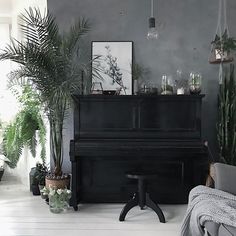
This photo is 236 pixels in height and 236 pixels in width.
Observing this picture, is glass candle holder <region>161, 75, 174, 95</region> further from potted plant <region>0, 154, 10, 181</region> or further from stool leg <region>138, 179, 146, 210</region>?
potted plant <region>0, 154, 10, 181</region>

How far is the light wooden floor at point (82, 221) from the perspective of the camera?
3309 mm

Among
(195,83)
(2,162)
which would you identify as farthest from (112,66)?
(2,162)

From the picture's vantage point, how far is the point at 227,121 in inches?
165

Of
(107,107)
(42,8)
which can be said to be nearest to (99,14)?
(42,8)

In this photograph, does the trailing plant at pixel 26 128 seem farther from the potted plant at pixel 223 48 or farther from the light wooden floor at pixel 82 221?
the potted plant at pixel 223 48

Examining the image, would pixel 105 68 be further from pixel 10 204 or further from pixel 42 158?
pixel 10 204

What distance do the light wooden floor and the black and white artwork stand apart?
56.8 inches

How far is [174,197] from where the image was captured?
418 centimetres

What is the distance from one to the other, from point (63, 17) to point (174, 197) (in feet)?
8.46

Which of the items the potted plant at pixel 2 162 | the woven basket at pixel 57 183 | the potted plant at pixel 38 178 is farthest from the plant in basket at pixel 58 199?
the potted plant at pixel 2 162

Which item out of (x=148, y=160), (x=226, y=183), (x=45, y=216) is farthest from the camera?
(x=148, y=160)

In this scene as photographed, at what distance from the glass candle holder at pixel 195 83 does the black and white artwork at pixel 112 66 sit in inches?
29.2

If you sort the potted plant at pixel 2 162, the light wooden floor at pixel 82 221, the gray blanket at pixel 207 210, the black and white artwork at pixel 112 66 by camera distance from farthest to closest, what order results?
the potted plant at pixel 2 162 < the black and white artwork at pixel 112 66 < the light wooden floor at pixel 82 221 < the gray blanket at pixel 207 210

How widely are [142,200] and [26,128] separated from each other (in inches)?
67.7
